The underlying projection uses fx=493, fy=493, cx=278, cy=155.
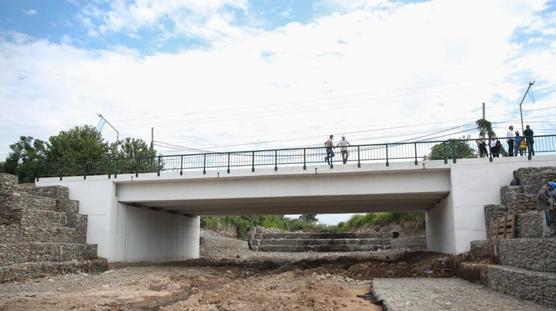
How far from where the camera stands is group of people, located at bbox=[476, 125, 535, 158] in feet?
73.8

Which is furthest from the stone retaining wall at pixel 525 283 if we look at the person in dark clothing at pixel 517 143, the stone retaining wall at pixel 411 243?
the stone retaining wall at pixel 411 243

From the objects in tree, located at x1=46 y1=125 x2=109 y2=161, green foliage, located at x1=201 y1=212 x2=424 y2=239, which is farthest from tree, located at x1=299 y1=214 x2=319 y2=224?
tree, located at x1=46 y1=125 x2=109 y2=161

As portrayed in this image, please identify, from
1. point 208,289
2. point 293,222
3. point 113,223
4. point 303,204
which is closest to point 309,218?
point 293,222

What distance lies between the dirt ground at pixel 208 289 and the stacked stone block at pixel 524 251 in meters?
3.43

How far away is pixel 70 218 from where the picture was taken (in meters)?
27.0

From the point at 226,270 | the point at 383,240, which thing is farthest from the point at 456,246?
the point at 383,240

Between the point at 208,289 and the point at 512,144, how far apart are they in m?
15.9

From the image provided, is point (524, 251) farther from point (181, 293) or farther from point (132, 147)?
point (132, 147)

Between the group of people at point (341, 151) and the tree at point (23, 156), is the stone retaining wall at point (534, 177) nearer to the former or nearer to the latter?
the group of people at point (341, 151)

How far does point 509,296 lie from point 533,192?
8494mm

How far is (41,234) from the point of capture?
79.2 feet

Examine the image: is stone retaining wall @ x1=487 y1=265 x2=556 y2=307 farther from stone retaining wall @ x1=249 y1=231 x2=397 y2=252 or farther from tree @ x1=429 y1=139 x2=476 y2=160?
stone retaining wall @ x1=249 y1=231 x2=397 y2=252

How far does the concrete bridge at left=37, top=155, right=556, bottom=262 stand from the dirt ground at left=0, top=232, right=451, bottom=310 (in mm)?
2263

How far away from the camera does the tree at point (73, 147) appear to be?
40.6m
